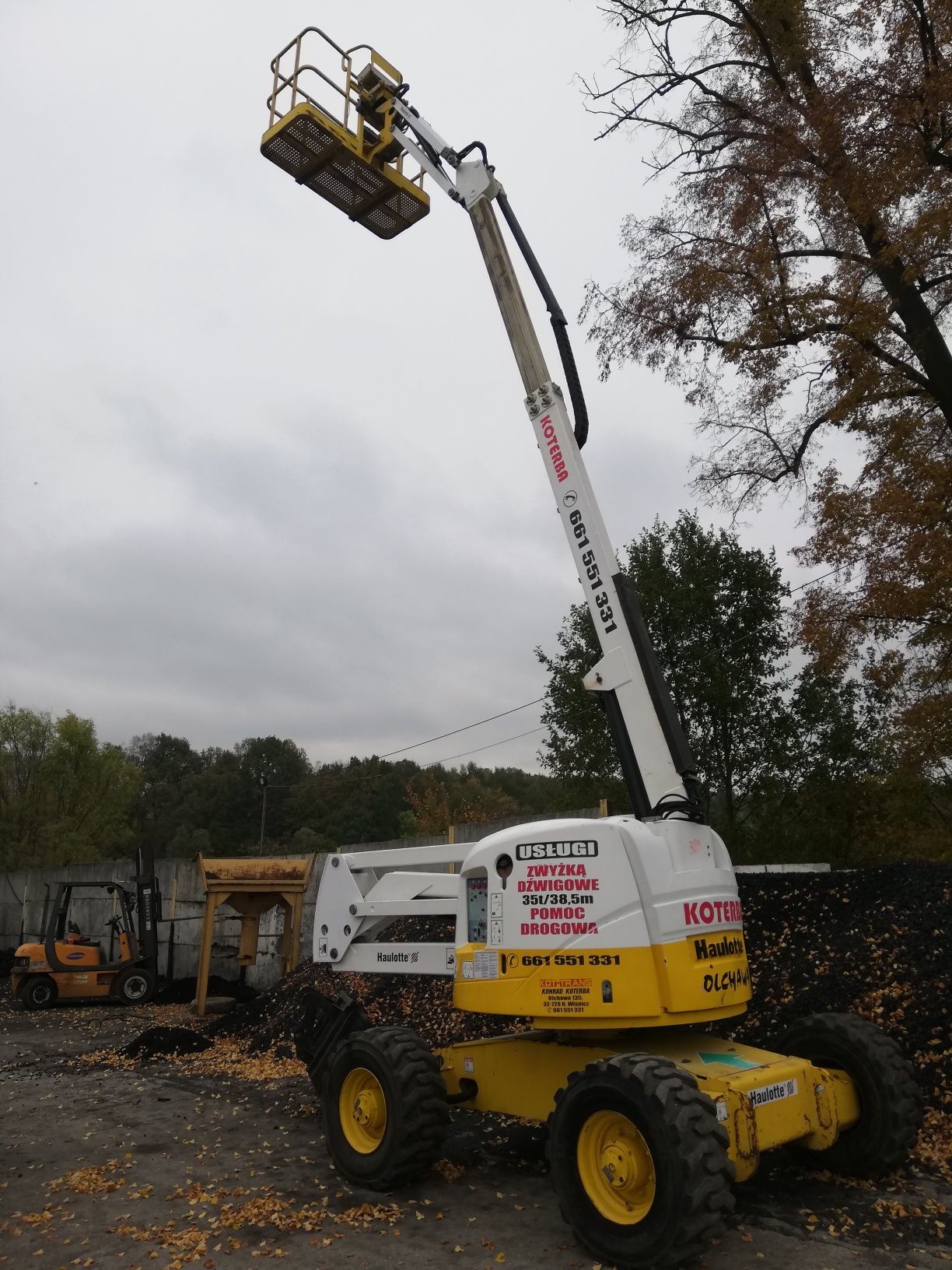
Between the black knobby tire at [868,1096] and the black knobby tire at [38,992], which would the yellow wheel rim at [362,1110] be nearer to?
the black knobby tire at [868,1096]

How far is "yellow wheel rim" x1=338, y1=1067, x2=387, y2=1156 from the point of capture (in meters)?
5.46

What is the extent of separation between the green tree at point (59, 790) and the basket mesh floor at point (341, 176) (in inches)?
1350

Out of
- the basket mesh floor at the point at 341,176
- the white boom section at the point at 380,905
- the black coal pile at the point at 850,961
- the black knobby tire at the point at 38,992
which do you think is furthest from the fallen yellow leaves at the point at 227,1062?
the basket mesh floor at the point at 341,176

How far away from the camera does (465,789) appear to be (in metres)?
59.3

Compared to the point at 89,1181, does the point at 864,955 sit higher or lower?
higher

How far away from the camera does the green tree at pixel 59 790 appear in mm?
36438

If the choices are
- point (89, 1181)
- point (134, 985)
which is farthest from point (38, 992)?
point (89, 1181)

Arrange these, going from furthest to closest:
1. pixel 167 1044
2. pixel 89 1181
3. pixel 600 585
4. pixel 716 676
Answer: pixel 716 676 → pixel 167 1044 → pixel 600 585 → pixel 89 1181

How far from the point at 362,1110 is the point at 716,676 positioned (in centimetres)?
1877

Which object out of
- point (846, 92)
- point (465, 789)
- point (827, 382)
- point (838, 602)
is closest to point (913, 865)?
point (838, 602)

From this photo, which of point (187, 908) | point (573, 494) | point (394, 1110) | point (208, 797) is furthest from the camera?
point (208, 797)

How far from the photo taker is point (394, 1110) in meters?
5.20

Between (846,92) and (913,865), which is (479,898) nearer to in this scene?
(913,865)

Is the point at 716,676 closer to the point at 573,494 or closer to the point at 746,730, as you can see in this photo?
the point at 746,730
